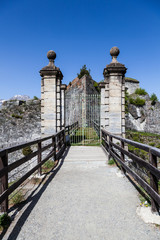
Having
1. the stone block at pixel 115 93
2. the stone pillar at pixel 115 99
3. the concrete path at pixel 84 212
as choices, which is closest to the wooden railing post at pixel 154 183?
the concrete path at pixel 84 212

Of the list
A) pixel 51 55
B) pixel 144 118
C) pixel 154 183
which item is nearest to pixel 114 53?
pixel 51 55

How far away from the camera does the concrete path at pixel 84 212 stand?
2.09 meters

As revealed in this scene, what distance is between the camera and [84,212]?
8.54 feet

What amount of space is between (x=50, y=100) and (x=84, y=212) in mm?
5456

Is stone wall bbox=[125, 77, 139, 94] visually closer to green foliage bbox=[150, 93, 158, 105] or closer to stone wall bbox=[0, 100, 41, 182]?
green foliage bbox=[150, 93, 158, 105]

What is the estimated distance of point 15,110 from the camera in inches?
468

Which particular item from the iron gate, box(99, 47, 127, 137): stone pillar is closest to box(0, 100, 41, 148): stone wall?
the iron gate

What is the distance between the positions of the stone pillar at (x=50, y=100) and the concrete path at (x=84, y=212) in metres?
3.36

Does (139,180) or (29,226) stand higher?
(139,180)

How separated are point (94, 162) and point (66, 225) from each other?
3522mm

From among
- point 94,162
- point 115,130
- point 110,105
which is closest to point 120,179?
point 94,162

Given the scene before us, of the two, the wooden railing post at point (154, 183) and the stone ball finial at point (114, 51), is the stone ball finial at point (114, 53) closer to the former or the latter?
the stone ball finial at point (114, 51)

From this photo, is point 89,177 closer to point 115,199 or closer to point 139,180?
point 115,199

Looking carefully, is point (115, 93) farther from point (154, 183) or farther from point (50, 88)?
point (154, 183)
